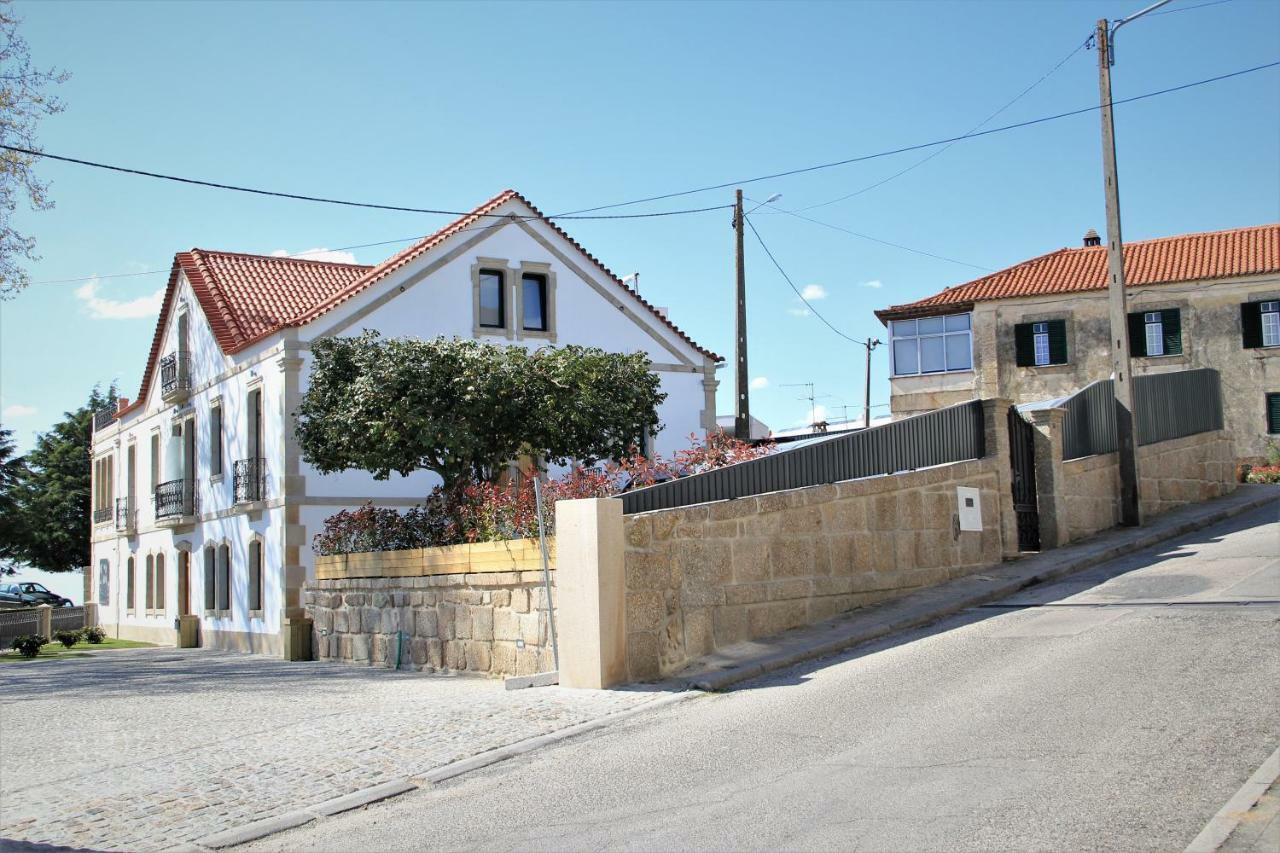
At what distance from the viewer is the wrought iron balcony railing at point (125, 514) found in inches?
1454

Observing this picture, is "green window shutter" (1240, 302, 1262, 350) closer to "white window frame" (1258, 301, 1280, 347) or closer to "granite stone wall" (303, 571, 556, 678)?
"white window frame" (1258, 301, 1280, 347)

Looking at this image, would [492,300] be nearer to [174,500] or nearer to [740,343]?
[740,343]

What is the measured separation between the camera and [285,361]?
2461 cm

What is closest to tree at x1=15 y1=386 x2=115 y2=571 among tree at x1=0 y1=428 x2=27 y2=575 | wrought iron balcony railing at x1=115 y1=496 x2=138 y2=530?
tree at x1=0 y1=428 x2=27 y2=575

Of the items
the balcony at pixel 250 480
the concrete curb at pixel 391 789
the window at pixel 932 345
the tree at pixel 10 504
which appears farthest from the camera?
the tree at pixel 10 504

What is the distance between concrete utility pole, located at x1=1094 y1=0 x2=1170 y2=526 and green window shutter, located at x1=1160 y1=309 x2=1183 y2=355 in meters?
18.6

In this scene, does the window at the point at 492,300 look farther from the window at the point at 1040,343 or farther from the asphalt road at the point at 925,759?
Answer: the window at the point at 1040,343

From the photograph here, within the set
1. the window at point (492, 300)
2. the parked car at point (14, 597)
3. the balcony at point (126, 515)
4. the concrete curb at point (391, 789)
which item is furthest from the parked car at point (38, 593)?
the concrete curb at point (391, 789)

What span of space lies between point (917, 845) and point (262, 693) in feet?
34.2

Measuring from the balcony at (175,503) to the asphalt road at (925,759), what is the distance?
77.2 feet

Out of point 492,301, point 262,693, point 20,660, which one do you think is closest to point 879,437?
point 262,693

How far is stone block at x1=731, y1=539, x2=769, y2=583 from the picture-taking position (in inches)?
481

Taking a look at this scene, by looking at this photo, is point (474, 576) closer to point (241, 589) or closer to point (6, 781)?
point (6, 781)

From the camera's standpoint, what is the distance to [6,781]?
9.41 m
